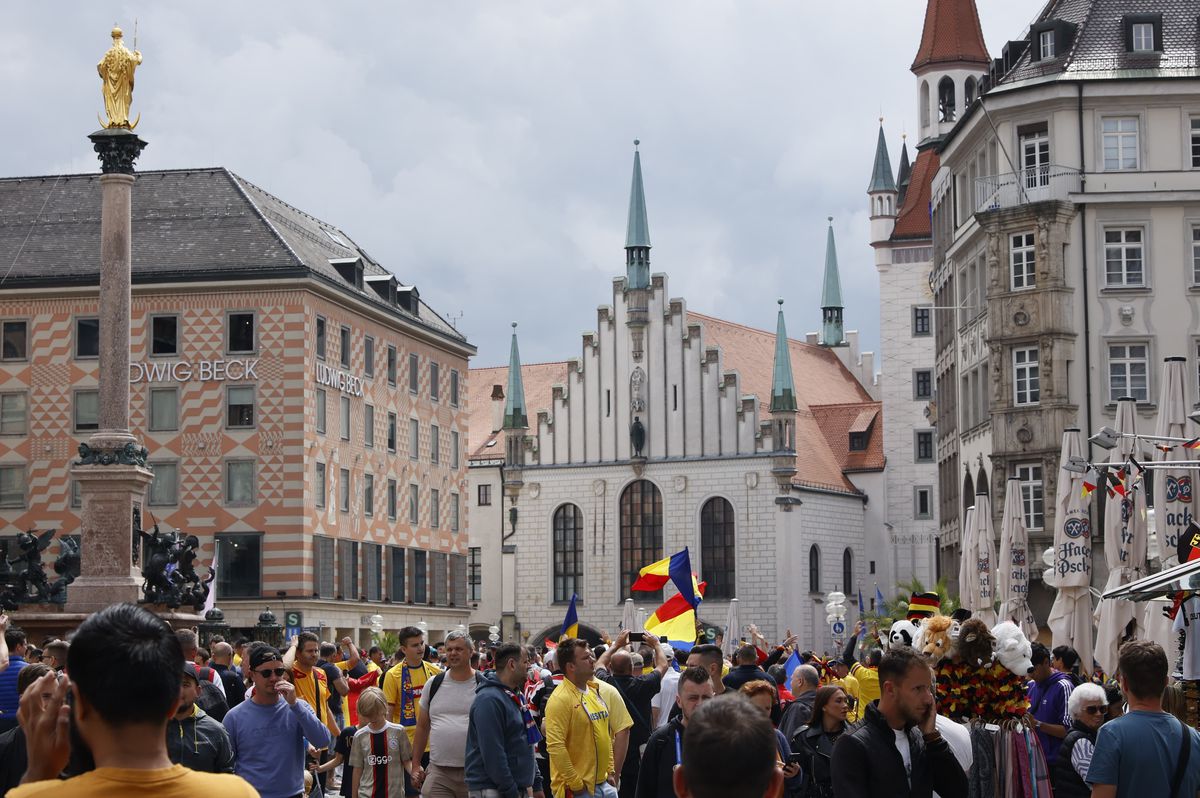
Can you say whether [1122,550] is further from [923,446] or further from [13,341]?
[923,446]

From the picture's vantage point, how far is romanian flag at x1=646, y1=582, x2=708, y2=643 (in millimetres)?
21922

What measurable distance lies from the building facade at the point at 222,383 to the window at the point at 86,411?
5 cm

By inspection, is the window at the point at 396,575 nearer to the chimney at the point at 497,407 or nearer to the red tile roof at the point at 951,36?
the chimney at the point at 497,407

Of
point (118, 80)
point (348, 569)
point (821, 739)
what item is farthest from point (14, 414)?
point (821, 739)

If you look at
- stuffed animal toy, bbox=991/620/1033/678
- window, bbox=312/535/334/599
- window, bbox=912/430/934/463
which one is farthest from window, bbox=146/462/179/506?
stuffed animal toy, bbox=991/620/1033/678

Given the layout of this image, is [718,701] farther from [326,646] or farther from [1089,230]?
[1089,230]

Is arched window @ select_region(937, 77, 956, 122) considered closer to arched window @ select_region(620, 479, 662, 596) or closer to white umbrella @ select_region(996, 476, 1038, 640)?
arched window @ select_region(620, 479, 662, 596)

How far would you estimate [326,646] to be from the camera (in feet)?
67.1

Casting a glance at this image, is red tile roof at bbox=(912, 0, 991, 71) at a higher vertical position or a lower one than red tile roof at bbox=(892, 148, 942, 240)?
higher

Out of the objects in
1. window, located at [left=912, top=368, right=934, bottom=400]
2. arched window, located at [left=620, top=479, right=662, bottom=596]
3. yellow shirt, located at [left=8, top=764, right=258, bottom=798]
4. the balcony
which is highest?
the balcony

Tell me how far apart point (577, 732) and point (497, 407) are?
257 ft

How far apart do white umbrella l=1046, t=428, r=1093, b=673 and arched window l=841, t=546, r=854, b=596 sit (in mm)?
52143

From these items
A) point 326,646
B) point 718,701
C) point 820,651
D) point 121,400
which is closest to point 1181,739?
point 718,701

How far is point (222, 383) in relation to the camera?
57219 millimetres
